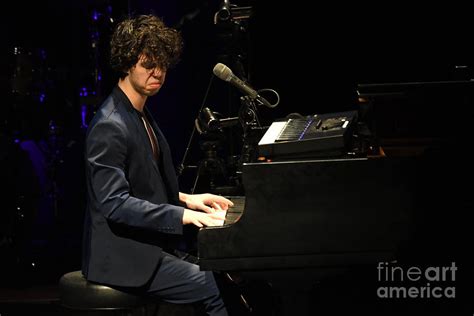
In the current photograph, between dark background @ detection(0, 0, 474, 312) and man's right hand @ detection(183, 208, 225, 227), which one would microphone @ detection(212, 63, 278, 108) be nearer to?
dark background @ detection(0, 0, 474, 312)

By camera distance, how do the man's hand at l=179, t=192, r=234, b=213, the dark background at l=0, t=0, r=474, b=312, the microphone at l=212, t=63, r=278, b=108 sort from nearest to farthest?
1. the man's hand at l=179, t=192, r=234, b=213
2. the microphone at l=212, t=63, r=278, b=108
3. the dark background at l=0, t=0, r=474, b=312

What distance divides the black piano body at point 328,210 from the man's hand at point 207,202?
369mm

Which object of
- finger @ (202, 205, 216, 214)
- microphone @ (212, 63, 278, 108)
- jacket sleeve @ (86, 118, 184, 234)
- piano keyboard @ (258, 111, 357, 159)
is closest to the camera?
piano keyboard @ (258, 111, 357, 159)

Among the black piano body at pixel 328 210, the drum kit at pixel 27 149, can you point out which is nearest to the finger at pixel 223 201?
the black piano body at pixel 328 210

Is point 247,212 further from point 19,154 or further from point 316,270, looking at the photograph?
point 19,154

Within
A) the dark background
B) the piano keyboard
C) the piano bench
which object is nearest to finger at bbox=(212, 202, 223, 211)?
the piano keyboard

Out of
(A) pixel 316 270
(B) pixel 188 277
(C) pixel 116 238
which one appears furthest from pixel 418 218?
(C) pixel 116 238

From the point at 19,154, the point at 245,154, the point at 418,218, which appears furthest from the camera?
the point at 19,154

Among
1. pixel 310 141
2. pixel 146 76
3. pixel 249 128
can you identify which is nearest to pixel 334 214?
pixel 310 141

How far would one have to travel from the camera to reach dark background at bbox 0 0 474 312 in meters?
5.29

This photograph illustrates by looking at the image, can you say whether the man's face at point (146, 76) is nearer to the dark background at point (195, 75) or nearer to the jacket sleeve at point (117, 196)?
the jacket sleeve at point (117, 196)

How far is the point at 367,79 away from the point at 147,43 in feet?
8.56

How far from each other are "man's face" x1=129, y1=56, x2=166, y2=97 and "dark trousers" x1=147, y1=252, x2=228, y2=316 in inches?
30.2

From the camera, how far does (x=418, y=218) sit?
2684 mm
